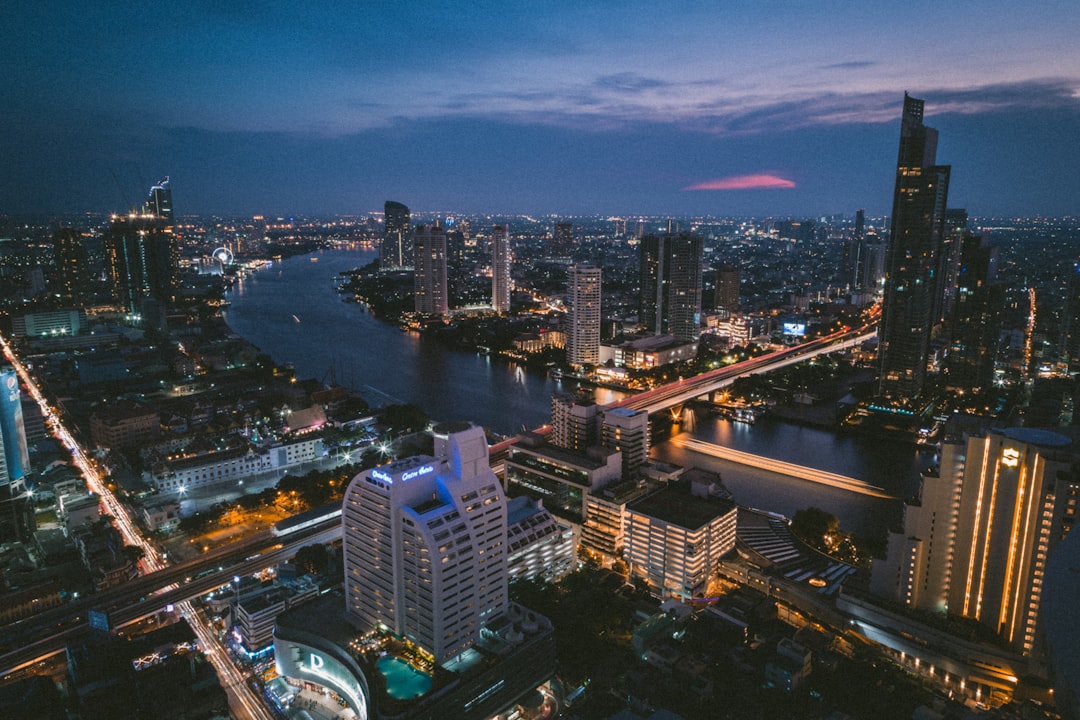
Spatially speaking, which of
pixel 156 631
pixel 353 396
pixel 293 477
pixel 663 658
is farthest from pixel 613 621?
pixel 353 396

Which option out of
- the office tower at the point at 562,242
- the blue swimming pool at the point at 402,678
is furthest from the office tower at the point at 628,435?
the office tower at the point at 562,242

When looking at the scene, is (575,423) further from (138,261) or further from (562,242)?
(562,242)

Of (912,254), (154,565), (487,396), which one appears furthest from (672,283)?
(154,565)

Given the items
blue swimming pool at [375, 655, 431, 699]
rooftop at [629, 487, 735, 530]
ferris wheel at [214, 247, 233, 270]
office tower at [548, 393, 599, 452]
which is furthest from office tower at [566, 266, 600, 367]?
ferris wheel at [214, 247, 233, 270]

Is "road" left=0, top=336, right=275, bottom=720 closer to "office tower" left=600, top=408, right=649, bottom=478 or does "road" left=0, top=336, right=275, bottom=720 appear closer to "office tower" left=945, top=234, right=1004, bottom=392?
"office tower" left=600, top=408, right=649, bottom=478

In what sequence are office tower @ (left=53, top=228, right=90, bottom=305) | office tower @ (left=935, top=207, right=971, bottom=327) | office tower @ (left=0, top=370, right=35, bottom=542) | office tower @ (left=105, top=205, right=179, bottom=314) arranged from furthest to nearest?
office tower @ (left=105, top=205, right=179, bottom=314) < office tower @ (left=53, top=228, right=90, bottom=305) < office tower @ (left=935, top=207, right=971, bottom=327) < office tower @ (left=0, top=370, right=35, bottom=542)

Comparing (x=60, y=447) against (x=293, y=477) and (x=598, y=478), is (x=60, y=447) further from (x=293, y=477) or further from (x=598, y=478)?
(x=598, y=478)
